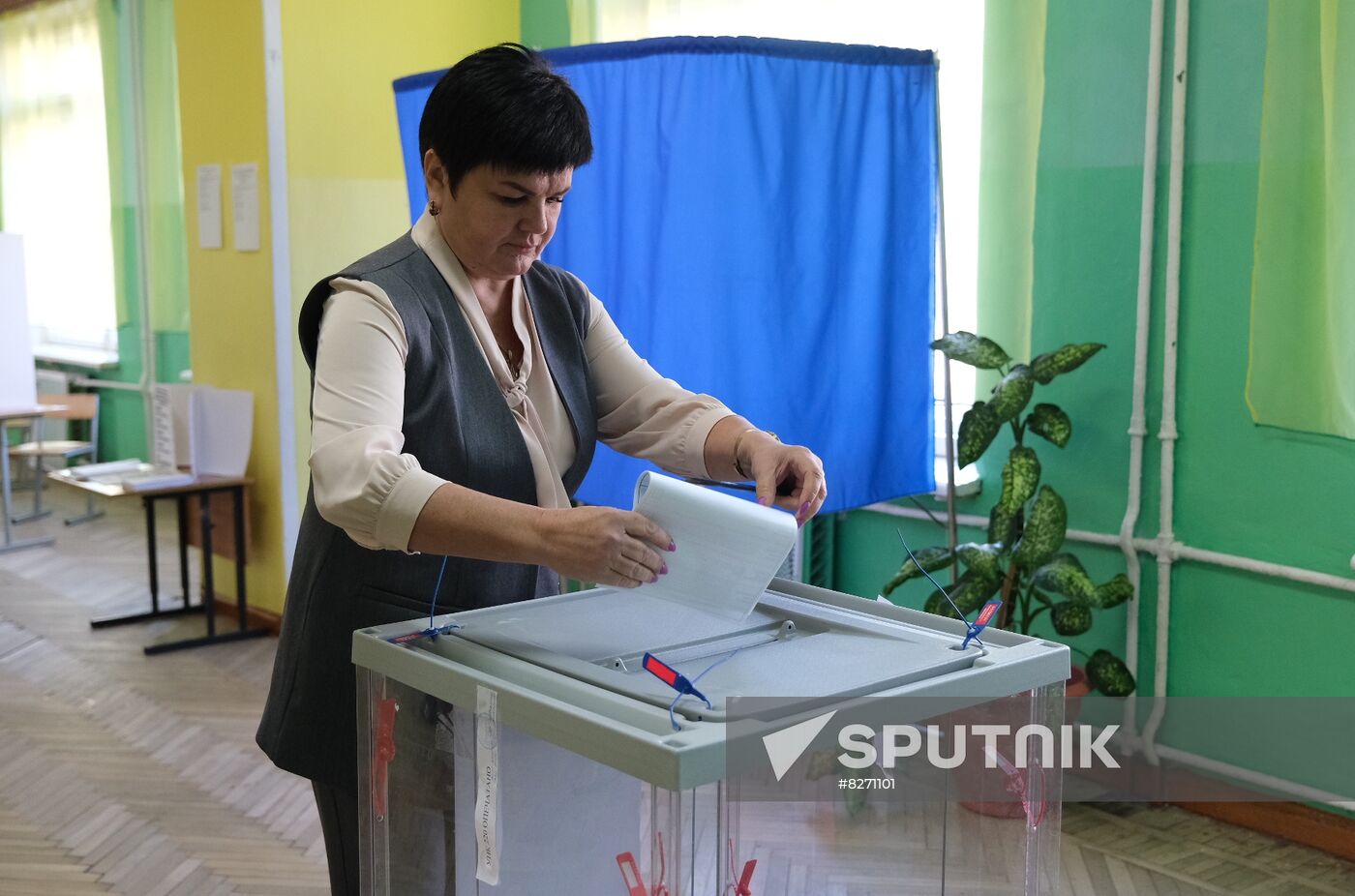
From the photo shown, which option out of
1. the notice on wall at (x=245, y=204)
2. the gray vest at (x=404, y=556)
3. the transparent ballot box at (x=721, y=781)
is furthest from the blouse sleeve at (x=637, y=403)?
the notice on wall at (x=245, y=204)

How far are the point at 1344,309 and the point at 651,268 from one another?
1348 mm

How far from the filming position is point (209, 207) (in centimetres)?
428

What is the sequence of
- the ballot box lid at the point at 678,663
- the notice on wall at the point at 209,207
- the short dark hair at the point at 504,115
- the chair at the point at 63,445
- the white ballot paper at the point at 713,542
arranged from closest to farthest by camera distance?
1. the ballot box lid at the point at 678,663
2. the white ballot paper at the point at 713,542
3. the short dark hair at the point at 504,115
4. the notice on wall at the point at 209,207
5. the chair at the point at 63,445

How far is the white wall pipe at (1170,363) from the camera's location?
2.78m

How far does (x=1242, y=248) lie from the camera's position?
2.74 meters

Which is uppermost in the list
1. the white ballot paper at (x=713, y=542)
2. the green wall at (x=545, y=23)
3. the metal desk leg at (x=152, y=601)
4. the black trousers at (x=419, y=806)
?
the green wall at (x=545, y=23)

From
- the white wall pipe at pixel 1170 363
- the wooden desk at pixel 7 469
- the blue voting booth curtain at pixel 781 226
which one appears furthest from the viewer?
the wooden desk at pixel 7 469

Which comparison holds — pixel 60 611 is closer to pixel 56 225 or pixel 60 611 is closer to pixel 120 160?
pixel 120 160

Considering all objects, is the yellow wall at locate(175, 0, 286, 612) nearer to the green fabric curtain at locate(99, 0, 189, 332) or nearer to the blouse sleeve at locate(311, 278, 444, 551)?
the green fabric curtain at locate(99, 0, 189, 332)

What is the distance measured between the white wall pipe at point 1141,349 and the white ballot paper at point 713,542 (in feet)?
6.40

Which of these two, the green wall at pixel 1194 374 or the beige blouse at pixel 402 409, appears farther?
the green wall at pixel 1194 374

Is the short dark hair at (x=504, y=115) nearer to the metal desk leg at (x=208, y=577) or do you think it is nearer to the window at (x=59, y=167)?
the metal desk leg at (x=208, y=577)

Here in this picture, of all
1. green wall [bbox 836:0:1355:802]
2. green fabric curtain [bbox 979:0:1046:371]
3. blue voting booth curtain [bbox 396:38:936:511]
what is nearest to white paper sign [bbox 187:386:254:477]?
blue voting booth curtain [bbox 396:38:936:511]

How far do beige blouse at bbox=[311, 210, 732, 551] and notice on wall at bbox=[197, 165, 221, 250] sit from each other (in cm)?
299
